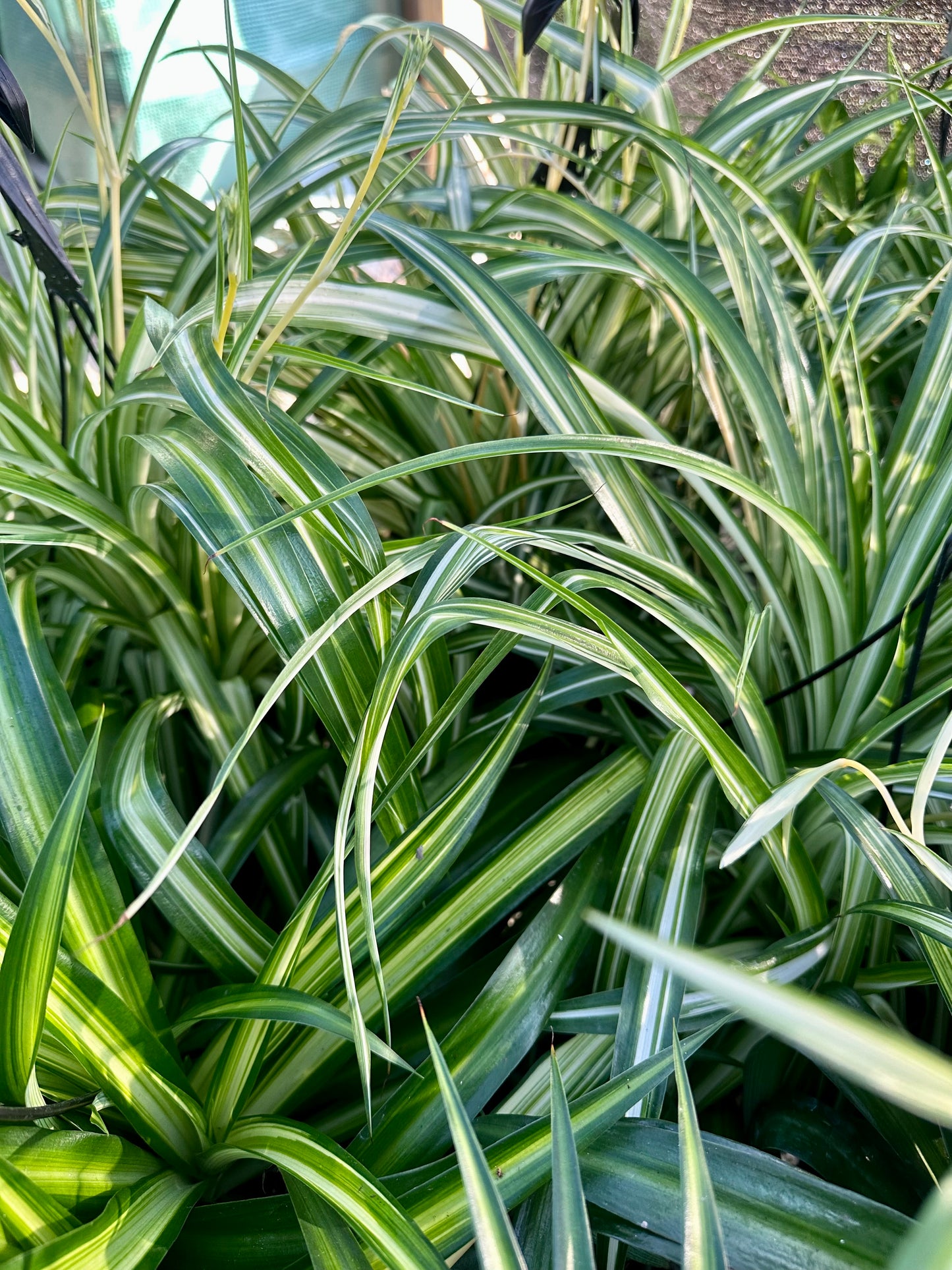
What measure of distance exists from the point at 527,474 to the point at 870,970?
432 millimetres

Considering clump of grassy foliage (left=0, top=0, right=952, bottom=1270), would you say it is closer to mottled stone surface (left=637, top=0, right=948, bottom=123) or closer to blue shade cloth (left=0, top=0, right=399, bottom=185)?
mottled stone surface (left=637, top=0, right=948, bottom=123)

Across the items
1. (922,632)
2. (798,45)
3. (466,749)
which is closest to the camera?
(922,632)

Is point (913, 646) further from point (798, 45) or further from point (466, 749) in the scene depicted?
point (798, 45)

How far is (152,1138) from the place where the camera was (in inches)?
14.5

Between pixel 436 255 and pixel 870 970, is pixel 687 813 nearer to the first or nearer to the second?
pixel 870 970

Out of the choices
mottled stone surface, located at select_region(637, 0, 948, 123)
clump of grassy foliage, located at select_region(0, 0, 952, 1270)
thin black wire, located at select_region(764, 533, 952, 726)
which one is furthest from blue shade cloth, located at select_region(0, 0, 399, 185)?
thin black wire, located at select_region(764, 533, 952, 726)

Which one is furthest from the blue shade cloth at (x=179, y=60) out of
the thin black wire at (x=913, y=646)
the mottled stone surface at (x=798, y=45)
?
the thin black wire at (x=913, y=646)

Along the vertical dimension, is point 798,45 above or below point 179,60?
below

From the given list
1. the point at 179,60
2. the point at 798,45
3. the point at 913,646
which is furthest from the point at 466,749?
the point at 179,60

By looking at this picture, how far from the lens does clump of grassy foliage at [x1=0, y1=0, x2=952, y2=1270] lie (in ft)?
1.10

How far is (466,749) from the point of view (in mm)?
556

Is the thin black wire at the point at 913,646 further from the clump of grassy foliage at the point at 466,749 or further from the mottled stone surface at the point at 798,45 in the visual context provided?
the mottled stone surface at the point at 798,45

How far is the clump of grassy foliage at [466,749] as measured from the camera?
33 centimetres

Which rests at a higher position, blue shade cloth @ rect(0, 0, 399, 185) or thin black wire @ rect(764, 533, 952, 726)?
blue shade cloth @ rect(0, 0, 399, 185)
